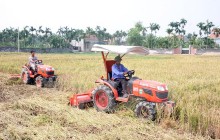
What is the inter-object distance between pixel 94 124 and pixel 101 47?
2325 millimetres

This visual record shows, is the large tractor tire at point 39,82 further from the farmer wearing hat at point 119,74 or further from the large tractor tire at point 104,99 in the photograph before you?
the farmer wearing hat at point 119,74

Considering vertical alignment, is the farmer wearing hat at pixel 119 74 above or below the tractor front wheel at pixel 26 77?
above

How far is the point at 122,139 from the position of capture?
5309mm

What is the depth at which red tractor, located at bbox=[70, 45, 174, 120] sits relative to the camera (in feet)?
21.4

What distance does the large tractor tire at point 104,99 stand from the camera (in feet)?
24.0

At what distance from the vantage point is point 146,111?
6.57 metres

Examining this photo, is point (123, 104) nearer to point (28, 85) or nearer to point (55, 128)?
point (55, 128)

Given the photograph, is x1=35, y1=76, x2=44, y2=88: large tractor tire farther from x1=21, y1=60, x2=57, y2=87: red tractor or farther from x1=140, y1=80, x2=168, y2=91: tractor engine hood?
x1=140, y1=80, x2=168, y2=91: tractor engine hood

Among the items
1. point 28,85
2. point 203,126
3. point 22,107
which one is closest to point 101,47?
point 22,107

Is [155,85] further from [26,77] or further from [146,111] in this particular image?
[26,77]

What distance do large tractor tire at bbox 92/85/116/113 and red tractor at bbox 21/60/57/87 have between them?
4515 millimetres

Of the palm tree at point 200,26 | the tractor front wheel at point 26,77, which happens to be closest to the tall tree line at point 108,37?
A: the palm tree at point 200,26

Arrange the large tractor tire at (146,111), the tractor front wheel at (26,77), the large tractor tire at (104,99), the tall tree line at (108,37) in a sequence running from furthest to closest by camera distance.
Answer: the tall tree line at (108,37)
the tractor front wheel at (26,77)
the large tractor tire at (104,99)
the large tractor tire at (146,111)

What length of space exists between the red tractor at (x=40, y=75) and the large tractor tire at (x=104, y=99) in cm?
451
